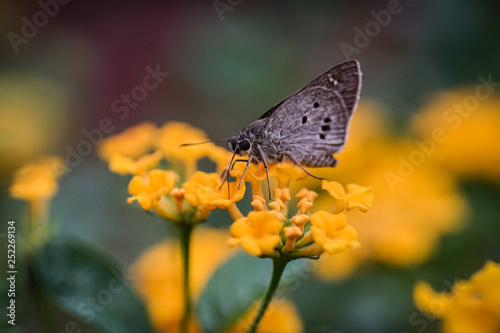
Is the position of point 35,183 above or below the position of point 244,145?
above

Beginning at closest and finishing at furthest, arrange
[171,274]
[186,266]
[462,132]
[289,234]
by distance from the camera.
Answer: [289,234]
[186,266]
[171,274]
[462,132]

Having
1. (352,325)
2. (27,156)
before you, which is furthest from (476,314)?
(27,156)

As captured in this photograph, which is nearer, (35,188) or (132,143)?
(35,188)

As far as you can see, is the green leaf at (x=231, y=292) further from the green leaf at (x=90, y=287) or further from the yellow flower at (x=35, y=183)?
the yellow flower at (x=35, y=183)

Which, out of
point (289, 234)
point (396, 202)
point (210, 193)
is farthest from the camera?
point (396, 202)

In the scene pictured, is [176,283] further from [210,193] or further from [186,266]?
[210,193]

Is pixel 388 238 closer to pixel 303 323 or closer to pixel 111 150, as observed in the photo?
pixel 303 323

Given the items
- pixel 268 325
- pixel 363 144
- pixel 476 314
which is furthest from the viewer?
pixel 363 144

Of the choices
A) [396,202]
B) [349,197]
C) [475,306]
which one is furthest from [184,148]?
[396,202]
